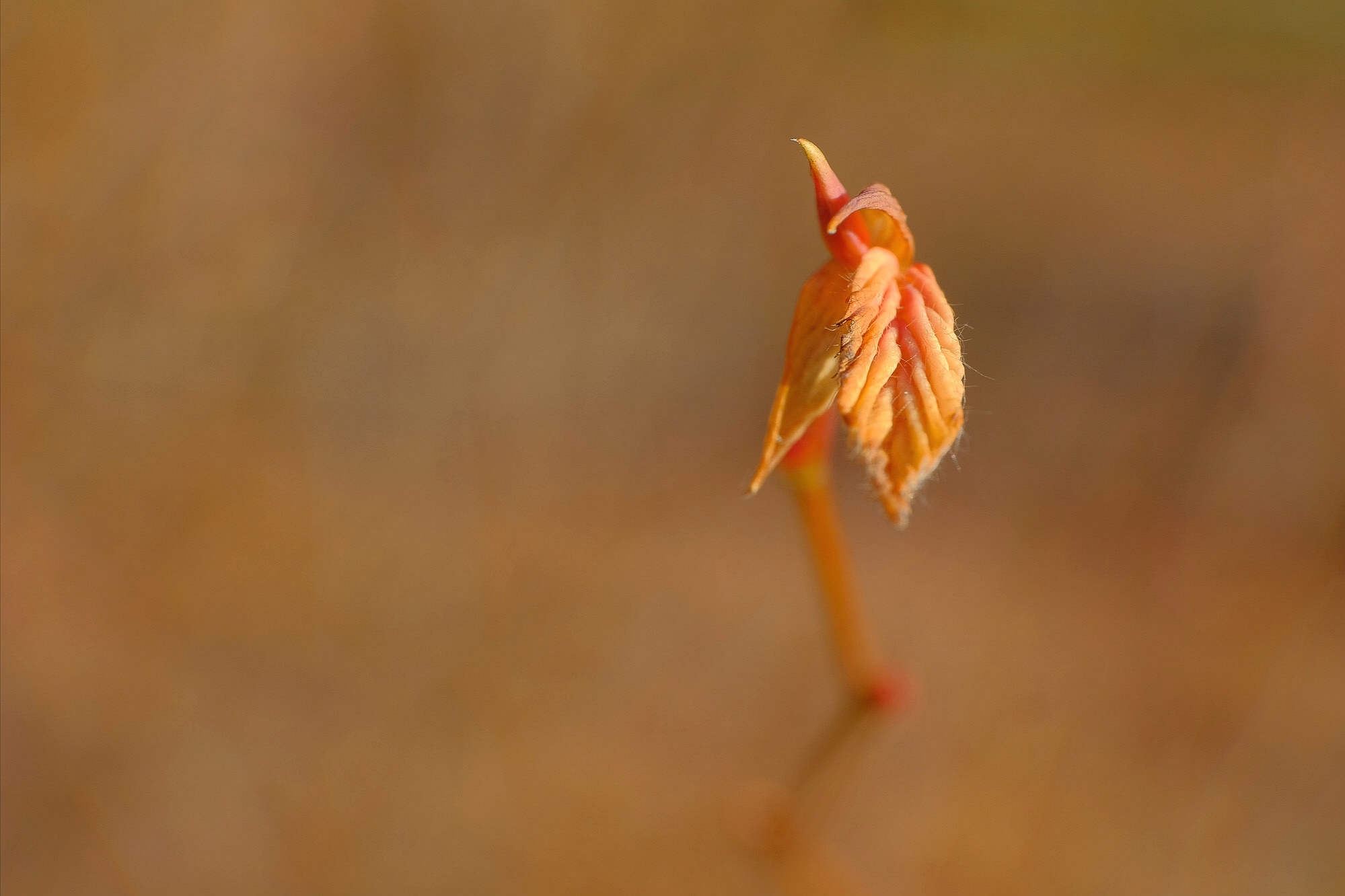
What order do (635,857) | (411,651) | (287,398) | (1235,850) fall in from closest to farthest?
(1235,850)
(635,857)
(411,651)
(287,398)

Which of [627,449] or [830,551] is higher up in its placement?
[627,449]

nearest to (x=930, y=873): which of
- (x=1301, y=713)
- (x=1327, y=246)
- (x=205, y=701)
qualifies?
(x=1301, y=713)

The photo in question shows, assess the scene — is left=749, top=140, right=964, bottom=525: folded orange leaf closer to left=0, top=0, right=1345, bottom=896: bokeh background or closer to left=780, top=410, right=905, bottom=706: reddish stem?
left=780, top=410, right=905, bottom=706: reddish stem

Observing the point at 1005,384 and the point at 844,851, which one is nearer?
the point at 844,851

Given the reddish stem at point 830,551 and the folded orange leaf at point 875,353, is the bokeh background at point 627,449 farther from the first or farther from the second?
the folded orange leaf at point 875,353

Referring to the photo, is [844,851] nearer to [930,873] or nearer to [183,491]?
[930,873]

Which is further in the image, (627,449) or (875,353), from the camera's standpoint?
(627,449)

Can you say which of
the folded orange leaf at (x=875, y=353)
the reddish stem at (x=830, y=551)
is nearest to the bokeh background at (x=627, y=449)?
the reddish stem at (x=830, y=551)

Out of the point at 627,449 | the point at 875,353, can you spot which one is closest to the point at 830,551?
the point at 875,353

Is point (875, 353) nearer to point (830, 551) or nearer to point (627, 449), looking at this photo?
point (830, 551)
